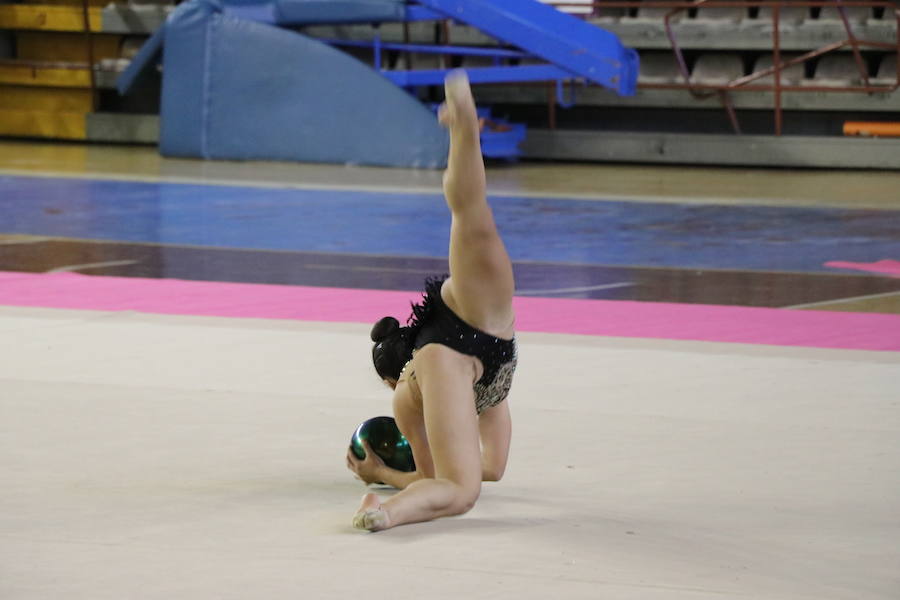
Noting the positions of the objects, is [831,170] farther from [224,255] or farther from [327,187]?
[224,255]

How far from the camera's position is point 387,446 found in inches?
160

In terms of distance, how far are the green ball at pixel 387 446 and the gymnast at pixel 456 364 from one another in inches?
0.8

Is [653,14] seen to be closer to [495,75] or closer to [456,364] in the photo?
[495,75]

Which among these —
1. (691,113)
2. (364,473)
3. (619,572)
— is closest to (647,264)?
(364,473)

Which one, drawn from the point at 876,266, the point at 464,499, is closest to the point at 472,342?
the point at 464,499

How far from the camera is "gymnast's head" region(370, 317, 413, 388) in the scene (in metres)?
3.98

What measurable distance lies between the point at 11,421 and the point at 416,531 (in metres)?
1.67

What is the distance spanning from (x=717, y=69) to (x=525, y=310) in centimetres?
1268

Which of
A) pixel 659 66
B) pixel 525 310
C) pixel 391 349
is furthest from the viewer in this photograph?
pixel 659 66

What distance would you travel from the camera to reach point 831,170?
18.2 metres

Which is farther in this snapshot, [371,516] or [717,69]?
[717,69]

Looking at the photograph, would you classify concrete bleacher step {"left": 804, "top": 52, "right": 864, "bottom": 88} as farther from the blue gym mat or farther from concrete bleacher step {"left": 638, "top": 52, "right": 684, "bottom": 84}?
the blue gym mat

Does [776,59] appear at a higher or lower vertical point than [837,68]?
higher

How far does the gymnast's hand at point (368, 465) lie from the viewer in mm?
4035
